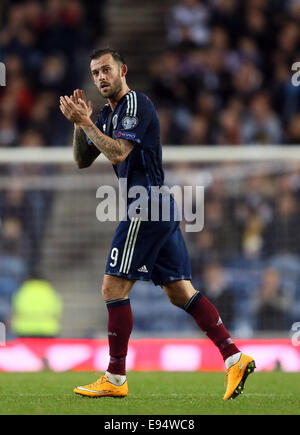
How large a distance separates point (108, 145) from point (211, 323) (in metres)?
1.42

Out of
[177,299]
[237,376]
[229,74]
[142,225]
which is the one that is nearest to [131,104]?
[142,225]

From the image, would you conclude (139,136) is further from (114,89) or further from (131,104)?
(114,89)

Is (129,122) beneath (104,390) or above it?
above

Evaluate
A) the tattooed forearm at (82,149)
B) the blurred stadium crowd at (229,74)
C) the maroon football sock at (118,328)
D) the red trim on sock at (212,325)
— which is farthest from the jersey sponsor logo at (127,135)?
the blurred stadium crowd at (229,74)

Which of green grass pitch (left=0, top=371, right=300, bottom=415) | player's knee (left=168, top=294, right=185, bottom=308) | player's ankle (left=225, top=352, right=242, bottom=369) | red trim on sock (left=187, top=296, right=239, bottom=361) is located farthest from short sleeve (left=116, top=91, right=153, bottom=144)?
green grass pitch (left=0, top=371, right=300, bottom=415)

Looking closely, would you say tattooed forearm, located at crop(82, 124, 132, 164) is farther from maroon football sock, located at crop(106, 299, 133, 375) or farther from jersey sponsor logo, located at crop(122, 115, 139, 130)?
maroon football sock, located at crop(106, 299, 133, 375)

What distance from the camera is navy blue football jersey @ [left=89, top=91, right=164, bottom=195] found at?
6.75m

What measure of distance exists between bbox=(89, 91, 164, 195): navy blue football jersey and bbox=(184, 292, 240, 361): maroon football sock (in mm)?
862

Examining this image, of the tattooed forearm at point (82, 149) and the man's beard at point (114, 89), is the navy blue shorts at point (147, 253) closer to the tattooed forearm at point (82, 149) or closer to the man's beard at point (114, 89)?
the tattooed forearm at point (82, 149)

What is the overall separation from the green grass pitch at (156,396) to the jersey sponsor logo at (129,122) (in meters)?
1.81

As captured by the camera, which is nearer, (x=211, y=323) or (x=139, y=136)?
(x=139, y=136)

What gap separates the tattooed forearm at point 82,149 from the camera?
7.12 m

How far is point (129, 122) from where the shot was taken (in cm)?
674

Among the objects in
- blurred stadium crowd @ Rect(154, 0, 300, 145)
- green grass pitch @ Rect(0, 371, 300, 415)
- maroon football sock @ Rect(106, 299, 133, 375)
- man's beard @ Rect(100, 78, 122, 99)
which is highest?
blurred stadium crowd @ Rect(154, 0, 300, 145)
